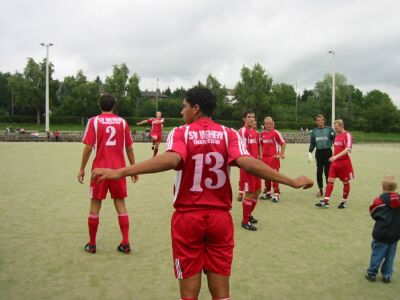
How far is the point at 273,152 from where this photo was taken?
10.5m

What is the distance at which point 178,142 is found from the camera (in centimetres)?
314

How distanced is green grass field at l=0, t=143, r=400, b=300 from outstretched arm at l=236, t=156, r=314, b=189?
6.82ft

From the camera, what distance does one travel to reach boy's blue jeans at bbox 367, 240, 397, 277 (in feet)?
16.4

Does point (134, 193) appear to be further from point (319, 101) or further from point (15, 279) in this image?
point (319, 101)

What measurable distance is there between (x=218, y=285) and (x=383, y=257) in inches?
113

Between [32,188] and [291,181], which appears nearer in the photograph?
[291,181]

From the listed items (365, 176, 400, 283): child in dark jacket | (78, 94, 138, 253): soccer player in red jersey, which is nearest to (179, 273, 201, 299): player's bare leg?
(78, 94, 138, 253): soccer player in red jersey

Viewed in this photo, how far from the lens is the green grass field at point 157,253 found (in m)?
4.74

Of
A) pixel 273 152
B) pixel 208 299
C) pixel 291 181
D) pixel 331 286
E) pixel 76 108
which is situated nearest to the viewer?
pixel 291 181

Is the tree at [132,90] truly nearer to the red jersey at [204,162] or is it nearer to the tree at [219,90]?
the tree at [219,90]

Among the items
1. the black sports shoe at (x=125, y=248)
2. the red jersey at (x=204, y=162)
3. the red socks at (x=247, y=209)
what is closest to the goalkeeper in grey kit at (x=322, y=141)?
the red socks at (x=247, y=209)

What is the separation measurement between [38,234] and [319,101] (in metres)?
89.3

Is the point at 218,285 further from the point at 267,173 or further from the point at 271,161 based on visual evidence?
the point at 271,161

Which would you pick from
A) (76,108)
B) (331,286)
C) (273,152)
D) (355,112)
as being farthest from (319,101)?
(331,286)
